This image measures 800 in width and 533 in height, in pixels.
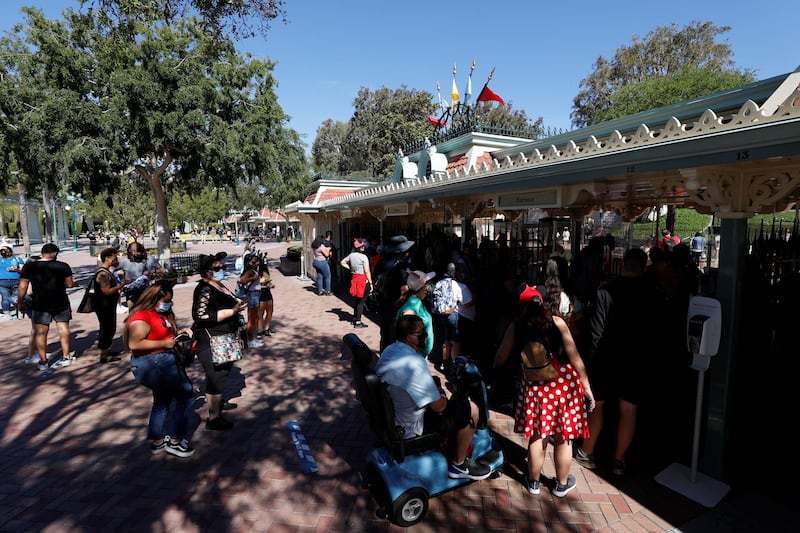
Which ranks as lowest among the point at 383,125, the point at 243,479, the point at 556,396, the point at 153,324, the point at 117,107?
the point at 243,479

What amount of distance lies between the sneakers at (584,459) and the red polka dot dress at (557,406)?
2.25 ft

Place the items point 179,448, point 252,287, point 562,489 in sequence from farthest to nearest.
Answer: point 252,287, point 179,448, point 562,489

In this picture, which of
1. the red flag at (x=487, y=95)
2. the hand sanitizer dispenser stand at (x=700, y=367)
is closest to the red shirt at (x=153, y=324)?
the hand sanitizer dispenser stand at (x=700, y=367)

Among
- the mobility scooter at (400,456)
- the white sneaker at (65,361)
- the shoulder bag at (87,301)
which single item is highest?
the shoulder bag at (87,301)

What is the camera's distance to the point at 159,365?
3479 millimetres

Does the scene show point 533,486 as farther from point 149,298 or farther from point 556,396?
point 149,298

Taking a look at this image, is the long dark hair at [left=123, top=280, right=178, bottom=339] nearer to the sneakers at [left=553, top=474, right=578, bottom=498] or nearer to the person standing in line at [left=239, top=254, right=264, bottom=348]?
the person standing in line at [left=239, top=254, right=264, bottom=348]

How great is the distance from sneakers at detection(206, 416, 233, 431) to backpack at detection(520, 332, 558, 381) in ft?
9.82

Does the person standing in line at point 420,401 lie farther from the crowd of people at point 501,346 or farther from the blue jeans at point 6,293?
the blue jeans at point 6,293

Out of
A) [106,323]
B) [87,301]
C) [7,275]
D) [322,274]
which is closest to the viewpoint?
[87,301]

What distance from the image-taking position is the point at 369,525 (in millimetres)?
2898

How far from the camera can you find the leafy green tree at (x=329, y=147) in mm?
46281

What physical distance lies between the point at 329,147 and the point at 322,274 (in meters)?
38.6

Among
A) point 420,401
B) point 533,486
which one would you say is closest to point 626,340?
point 533,486
